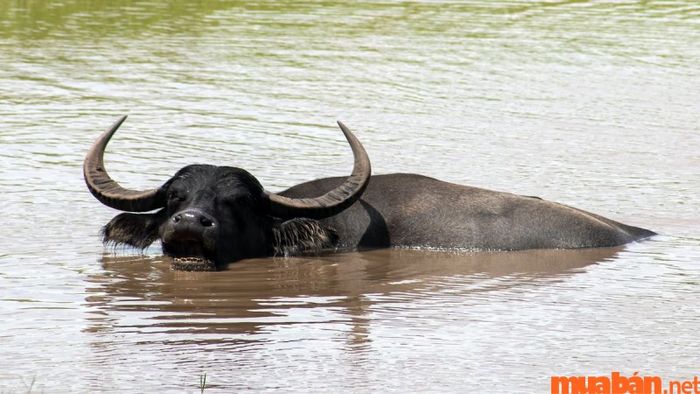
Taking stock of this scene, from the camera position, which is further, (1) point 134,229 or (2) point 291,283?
(1) point 134,229

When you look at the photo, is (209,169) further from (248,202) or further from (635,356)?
(635,356)

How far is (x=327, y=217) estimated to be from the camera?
9.91 metres

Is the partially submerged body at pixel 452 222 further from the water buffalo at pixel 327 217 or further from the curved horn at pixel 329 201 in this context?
the curved horn at pixel 329 201

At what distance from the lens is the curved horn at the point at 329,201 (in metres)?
9.70

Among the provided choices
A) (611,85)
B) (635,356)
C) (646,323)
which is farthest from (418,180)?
(611,85)

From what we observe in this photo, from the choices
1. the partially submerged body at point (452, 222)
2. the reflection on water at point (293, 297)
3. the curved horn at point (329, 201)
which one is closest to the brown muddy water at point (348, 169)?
the reflection on water at point (293, 297)

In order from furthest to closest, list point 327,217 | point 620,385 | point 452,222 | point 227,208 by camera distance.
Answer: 1. point 452,222
2. point 327,217
3. point 227,208
4. point 620,385

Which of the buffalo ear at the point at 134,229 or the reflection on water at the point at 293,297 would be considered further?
the buffalo ear at the point at 134,229

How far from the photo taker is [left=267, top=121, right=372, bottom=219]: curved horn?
970 centimetres

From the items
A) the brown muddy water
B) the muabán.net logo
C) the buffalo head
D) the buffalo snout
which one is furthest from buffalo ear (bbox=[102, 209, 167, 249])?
the muabán.net logo

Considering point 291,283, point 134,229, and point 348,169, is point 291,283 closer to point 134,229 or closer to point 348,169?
point 134,229

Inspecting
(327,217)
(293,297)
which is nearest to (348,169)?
(327,217)

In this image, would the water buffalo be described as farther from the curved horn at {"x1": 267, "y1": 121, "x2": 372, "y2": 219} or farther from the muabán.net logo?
the muabán.net logo

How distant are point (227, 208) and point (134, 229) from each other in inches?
27.8
